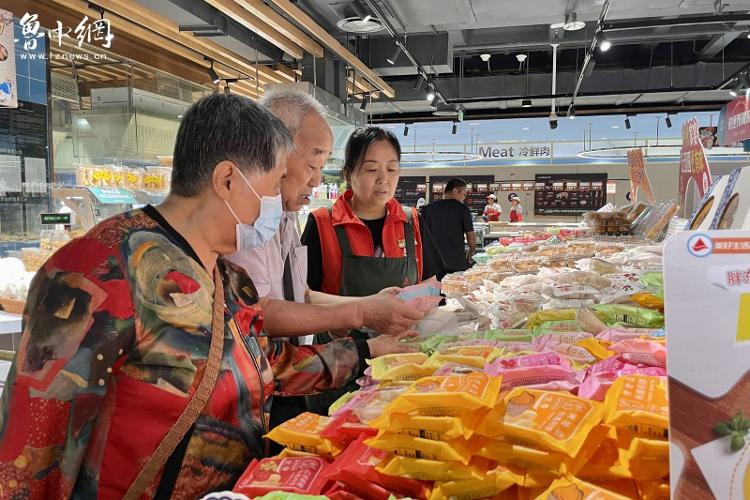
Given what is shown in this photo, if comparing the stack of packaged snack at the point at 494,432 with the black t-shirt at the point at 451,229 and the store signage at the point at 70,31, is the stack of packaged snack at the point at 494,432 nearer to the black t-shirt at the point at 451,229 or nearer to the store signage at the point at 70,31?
the store signage at the point at 70,31

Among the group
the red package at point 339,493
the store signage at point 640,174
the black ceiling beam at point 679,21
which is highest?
A: the black ceiling beam at point 679,21

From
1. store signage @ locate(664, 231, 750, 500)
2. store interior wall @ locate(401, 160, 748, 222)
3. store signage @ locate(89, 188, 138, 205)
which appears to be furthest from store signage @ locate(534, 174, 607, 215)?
store signage @ locate(664, 231, 750, 500)

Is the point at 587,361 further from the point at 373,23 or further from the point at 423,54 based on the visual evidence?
the point at 423,54

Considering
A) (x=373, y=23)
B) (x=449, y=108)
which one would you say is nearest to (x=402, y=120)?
(x=449, y=108)

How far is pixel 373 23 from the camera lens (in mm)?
5602

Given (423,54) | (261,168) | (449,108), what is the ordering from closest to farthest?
(261,168) → (423,54) → (449,108)

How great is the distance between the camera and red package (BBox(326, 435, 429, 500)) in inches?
38.3

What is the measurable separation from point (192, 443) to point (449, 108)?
11.1 metres

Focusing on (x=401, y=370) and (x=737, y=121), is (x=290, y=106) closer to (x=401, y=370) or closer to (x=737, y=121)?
(x=401, y=370)

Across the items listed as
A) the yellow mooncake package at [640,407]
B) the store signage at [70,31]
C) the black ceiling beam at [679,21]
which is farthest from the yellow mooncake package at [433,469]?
the black ceiling beam at [679,21]

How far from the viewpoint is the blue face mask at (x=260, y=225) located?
1.46 m

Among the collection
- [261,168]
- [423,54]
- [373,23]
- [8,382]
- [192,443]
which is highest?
[423,54]

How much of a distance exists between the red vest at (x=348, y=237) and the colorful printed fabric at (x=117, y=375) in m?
1.45

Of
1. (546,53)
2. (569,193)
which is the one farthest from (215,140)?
(569,193)
